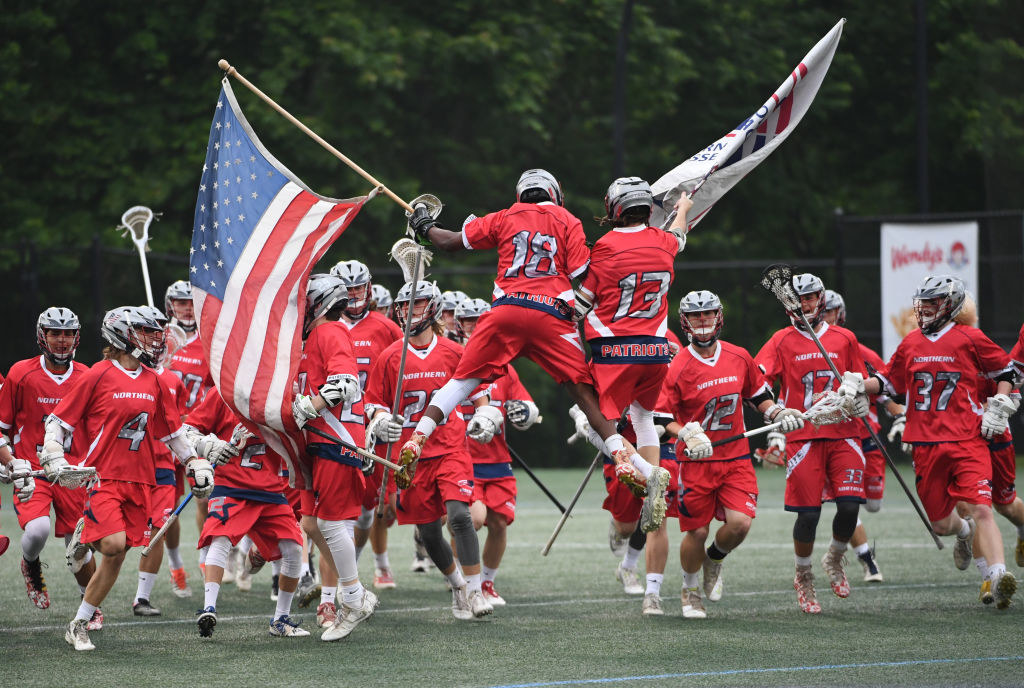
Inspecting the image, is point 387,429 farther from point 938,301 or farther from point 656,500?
point 938,301

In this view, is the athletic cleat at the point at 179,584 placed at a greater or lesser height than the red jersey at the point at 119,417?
lesser

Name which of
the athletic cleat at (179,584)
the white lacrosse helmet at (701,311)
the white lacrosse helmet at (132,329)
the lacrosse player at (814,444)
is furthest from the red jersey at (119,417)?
the lacrosse player at (814,444)

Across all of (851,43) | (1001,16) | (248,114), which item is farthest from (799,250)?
(248,114)

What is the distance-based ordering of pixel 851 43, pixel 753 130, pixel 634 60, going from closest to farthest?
pixel 753 130, pixel 634 60, pixel 851 43

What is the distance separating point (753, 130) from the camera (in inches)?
404

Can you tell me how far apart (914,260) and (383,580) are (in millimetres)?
12364

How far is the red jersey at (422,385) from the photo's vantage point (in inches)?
402

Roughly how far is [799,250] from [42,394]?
22234mm

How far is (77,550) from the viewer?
934 cm

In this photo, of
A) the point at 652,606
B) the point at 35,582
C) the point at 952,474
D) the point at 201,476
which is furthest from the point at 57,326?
the point at 952,474

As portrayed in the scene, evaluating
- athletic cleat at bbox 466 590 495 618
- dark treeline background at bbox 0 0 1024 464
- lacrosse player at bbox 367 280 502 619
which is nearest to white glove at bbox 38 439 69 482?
lacrosse player at bbox 367 280 502 619

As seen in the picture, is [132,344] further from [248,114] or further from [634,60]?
[634,60]

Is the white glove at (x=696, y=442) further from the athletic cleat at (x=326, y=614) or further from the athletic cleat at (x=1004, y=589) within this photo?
the athletic cleat at (x=326, y=614)

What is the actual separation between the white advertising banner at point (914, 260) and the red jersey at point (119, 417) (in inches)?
571
